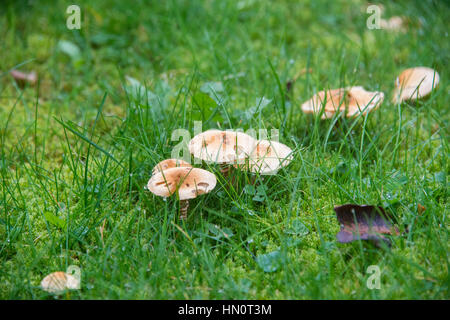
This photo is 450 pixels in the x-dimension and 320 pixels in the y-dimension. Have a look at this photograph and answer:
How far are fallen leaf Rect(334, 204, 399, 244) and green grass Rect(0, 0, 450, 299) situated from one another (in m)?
0.07

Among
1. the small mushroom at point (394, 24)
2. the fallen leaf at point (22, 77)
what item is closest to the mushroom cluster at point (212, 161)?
the fallen leaf at point (22, 77)

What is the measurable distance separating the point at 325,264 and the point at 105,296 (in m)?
1.01

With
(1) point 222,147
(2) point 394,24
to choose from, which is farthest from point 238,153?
(2) point 394,24

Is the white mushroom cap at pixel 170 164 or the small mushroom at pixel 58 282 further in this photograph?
the white mushroom cap at pixel 170 164

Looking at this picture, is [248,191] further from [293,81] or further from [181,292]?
[293,81]

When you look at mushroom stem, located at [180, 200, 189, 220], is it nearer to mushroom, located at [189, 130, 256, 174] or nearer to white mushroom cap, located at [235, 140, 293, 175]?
mushroom, located at [189, 130, 256, 174]

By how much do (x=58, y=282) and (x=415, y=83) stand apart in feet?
8.80

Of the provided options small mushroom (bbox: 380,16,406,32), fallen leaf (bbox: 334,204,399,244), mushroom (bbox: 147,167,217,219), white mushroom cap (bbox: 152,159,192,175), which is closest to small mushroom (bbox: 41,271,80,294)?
mushroom (bbox: 147,167,217,219)

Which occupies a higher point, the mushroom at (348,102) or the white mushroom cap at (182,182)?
the mushroom at (348,102)

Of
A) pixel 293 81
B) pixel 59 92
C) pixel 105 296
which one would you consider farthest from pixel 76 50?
pixel 105 296

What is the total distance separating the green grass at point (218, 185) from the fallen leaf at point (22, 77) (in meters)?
0.07

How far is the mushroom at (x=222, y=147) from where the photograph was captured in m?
2.23

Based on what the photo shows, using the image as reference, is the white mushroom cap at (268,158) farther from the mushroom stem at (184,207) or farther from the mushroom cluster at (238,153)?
the mushroom stem at (184,207)
